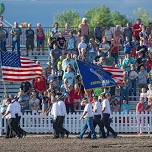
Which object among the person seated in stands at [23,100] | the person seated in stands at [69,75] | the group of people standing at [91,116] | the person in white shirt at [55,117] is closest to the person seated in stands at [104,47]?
the person seated in stands at [69,75]

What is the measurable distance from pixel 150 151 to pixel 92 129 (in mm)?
5755

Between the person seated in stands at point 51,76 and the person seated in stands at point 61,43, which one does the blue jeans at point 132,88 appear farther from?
the person seated in stands at point 61,43

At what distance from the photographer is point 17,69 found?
3562 cm

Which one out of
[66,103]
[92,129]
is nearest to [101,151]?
[92,129]

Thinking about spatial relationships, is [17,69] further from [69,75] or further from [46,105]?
[69,75]

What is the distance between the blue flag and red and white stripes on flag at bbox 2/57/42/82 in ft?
9.47

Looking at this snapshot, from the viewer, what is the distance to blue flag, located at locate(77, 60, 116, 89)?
3325 centimetres

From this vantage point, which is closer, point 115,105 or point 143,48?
point 115,105

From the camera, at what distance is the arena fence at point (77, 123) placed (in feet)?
117

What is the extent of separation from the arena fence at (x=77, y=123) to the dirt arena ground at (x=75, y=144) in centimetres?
152

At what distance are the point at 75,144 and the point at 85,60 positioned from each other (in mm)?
8814

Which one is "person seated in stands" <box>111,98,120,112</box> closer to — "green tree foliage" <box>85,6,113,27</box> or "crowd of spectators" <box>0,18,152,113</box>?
"crowd of spectators" <box>0,18,152,113</box>

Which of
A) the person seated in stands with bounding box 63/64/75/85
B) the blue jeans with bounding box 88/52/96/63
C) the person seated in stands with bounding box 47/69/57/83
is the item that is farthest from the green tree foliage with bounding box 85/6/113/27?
the person seated in stands with bounding box 63/64/75/85

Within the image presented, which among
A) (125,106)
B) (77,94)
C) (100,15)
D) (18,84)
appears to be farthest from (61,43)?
(100,15)
